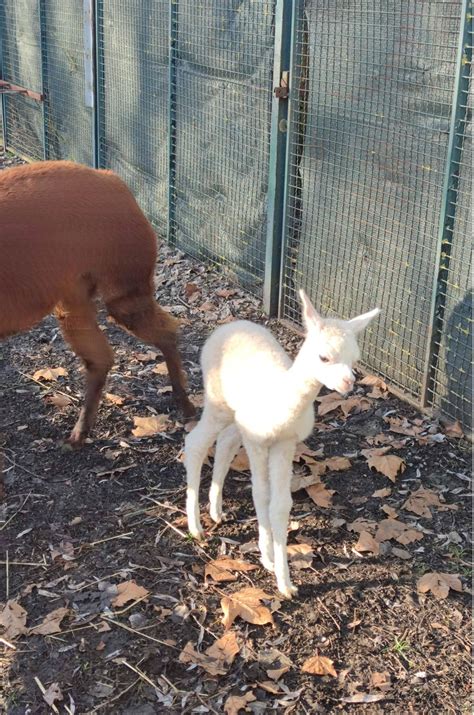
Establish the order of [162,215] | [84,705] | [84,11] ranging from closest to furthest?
[84,705]
[162,215]
[84,11]

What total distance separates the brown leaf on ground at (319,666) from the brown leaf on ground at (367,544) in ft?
2.34

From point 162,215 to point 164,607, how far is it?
5.29 meters

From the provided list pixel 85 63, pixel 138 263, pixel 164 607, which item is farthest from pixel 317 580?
pixel 85 63

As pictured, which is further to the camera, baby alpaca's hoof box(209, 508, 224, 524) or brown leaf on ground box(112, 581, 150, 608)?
baby alpaca's hoof box(209, 508, 224, 524)

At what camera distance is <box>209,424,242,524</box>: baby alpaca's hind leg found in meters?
3.79

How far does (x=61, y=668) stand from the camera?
3076 mm

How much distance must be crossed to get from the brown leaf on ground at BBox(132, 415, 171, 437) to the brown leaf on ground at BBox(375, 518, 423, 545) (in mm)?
1446

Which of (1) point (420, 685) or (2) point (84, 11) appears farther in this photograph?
(2) point (84, 11)

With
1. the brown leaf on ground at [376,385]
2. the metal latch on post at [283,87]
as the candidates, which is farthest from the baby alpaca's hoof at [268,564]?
the metal latch on post at [283,87]

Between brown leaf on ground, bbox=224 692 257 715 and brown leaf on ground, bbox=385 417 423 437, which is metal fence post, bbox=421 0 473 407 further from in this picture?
brown leaf on ground, bbox=224 692 257 715

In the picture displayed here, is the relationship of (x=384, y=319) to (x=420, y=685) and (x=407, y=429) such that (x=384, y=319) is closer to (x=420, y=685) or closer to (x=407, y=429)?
(x=407, y=429)

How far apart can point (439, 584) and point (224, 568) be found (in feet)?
3.00

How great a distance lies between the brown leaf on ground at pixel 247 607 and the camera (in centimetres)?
329

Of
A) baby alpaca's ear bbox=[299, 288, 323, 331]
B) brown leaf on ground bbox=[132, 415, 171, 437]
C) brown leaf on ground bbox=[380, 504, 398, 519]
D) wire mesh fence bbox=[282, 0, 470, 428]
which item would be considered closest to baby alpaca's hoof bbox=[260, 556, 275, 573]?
brown leaf on ground bbox=[380, 504, 398, 519]
